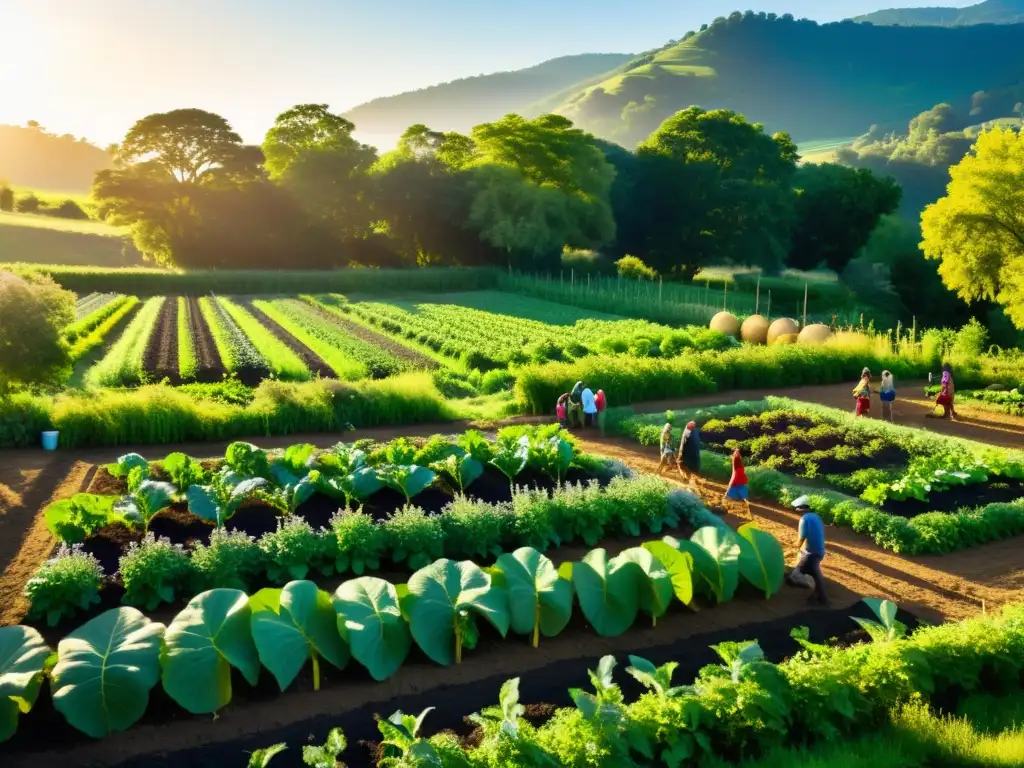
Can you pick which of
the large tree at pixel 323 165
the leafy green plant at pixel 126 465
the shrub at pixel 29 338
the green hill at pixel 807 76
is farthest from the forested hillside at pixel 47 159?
the leafy green plant at pixel 126 465

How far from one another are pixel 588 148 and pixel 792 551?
1745 inches

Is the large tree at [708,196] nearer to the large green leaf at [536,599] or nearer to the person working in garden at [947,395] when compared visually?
the person working in garden at [947,395]

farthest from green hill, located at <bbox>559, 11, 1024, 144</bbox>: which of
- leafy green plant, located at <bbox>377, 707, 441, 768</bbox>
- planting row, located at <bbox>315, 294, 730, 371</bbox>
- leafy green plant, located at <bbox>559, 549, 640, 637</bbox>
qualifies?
leafy green plant, located at <bbox>377, 707, 441, 768</bbox>

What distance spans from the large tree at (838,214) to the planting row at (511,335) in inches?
1056

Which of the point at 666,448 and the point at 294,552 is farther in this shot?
the point at 666,448

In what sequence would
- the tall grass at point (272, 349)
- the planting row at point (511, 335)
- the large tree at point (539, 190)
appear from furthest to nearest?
the large tree at point (539, 190) < the planting row at point (511, 335) < the tall grass at point (272, 349)

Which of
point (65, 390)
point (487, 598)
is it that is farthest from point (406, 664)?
point (65, 390)

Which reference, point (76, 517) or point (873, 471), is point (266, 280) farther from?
point (873, 471)

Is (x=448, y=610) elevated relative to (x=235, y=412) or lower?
elevated

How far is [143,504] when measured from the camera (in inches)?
398

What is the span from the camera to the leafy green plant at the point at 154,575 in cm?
839

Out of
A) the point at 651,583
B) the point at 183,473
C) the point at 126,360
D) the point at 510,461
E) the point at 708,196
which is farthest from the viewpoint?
the point at 708,196

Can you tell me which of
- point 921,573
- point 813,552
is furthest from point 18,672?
point 921,573

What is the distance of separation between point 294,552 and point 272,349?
1772 centimetres
